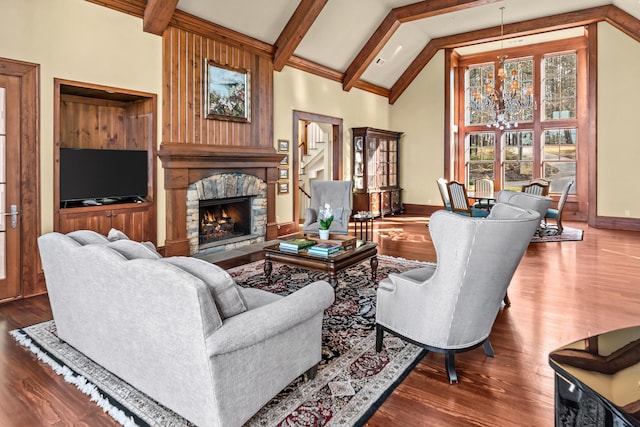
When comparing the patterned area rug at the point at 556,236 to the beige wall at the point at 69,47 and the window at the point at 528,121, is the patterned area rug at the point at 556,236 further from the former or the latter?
the beige wall at the point at 69,47

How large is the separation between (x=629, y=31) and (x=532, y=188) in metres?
3.53

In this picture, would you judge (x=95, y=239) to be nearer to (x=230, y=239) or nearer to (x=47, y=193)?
(x=47, y=193)

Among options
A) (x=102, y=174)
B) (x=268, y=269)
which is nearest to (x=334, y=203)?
(x=268, y=269)

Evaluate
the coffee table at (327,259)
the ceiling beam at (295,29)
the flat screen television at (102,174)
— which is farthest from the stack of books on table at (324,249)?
the ceiling beam at (295,29)

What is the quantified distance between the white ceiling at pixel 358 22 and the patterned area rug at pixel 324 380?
452 centimetres

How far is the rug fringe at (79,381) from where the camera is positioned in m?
→ 2.07

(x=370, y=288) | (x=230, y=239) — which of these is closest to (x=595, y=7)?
(x=370, y=288)

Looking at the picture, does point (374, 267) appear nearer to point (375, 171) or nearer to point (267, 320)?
point (267, 320)

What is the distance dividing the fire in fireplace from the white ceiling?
267 centimetres

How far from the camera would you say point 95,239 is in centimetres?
262

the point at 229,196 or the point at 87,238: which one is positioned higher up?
the point at 229,196

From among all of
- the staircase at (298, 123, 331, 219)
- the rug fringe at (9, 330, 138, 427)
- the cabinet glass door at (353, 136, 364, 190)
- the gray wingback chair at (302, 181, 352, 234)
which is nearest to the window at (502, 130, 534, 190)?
the cabinet glass door at (353, 136, 364, 190)

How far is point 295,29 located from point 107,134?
3.33 meters

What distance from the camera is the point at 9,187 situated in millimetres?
3928
